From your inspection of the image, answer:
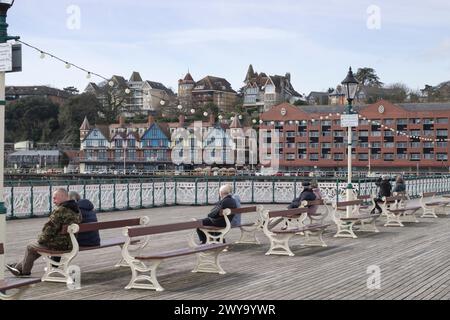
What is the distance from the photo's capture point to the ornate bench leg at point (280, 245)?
1059 centimetres

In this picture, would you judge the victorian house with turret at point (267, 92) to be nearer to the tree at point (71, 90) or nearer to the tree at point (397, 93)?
the tree at point (397, 93)

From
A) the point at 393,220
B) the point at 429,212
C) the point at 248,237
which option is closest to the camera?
the point at 248,237

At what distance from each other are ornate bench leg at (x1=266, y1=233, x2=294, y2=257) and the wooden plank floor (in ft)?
0.68

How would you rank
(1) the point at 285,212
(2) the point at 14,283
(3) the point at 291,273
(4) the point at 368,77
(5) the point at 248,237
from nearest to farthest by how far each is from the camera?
1. (2) the point at 14,283
2. (3) the point at 291,273
3. (1) the point at 285,212
4. (5) the point at 248,237
5. (4) the point at 368,77

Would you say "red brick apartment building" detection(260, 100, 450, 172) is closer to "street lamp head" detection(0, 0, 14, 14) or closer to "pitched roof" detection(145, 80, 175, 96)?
"pitched roof" detection(145, 80, 175, 96)

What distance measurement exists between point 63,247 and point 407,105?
7733 cm

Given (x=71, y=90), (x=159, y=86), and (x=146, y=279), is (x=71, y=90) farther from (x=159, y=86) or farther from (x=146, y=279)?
(x=146, y=279)

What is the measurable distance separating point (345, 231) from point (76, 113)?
309ft

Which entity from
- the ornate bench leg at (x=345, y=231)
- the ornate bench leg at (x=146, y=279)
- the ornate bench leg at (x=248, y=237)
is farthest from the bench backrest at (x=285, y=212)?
the ornate bench leg at (x=146, y=279)

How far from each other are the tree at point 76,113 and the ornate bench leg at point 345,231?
92.3 m

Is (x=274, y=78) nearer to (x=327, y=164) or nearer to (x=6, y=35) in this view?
(x=327, y=164)

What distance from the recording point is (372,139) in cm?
7912

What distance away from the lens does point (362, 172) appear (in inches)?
3056

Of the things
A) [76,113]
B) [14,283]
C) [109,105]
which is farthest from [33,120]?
[14,283]
